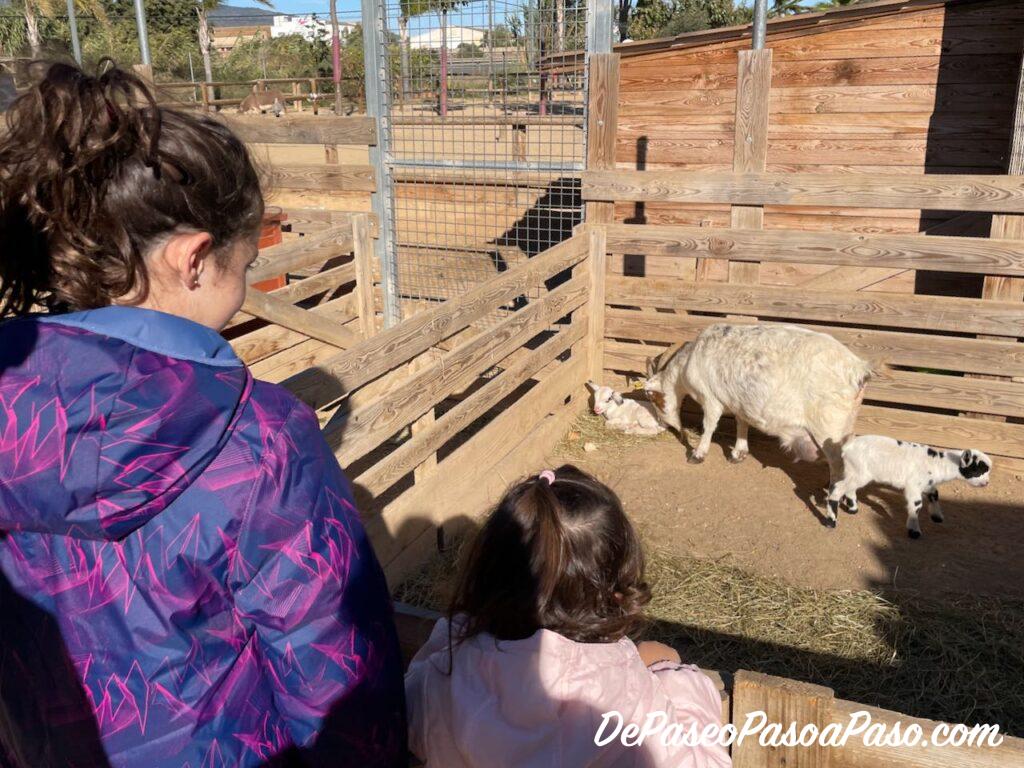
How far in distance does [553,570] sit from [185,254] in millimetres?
907

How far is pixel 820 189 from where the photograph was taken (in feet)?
17.3

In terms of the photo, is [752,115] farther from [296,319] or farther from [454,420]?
[296,319]

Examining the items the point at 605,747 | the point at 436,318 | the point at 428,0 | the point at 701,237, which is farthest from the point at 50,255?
the point at 428,0

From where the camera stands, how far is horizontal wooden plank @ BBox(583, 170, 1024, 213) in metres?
4.96

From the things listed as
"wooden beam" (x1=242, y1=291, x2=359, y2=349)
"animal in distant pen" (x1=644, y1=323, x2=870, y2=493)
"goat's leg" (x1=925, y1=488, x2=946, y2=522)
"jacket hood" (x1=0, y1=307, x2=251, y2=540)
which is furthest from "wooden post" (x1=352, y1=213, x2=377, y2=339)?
"jacket hood" (x1=0, y1=307, x2=251, y2=540)

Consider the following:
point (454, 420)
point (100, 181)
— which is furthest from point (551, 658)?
point (454, 420)

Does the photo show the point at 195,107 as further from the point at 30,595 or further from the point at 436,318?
the point at 436,318

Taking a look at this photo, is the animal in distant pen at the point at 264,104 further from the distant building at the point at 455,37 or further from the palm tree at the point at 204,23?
the distant building at the point at 455,37

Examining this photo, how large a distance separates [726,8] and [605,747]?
116ft

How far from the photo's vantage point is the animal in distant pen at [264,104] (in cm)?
2744

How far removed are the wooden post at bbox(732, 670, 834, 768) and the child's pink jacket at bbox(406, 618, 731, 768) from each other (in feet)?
0.17

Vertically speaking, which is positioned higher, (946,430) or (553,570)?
(553,570)

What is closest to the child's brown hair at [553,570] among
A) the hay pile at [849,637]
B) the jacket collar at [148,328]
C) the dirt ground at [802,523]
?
the jacket collar at [148,328]

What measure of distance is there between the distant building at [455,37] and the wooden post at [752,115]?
9.20 ft
